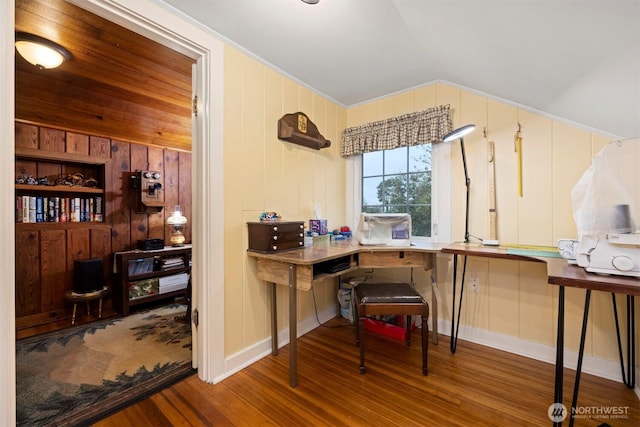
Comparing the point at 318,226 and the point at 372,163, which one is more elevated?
the point at 372,163

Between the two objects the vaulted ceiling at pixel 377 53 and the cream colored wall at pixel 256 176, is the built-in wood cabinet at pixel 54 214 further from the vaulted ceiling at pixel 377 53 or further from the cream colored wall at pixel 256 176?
the cream colored wall at pixel 256 176

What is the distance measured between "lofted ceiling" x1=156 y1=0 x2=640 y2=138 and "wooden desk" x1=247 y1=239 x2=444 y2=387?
1232 millimetres

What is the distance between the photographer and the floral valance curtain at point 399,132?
2291 millimetres

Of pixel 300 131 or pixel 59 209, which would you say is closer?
pixel 300 131

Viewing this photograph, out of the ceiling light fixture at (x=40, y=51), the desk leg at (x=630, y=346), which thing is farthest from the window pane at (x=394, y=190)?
the ceiling light fixture at (x=40, y=51)

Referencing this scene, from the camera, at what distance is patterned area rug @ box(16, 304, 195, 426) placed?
1.48 metres

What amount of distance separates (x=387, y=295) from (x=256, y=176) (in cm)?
131

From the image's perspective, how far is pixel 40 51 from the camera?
5.44 feet

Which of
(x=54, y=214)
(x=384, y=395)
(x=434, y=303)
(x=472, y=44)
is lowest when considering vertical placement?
(x=384, y=395)

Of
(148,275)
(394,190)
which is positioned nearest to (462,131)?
(394,190)

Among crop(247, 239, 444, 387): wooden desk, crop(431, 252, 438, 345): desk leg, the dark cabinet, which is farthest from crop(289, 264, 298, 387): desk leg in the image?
the dark cabinet

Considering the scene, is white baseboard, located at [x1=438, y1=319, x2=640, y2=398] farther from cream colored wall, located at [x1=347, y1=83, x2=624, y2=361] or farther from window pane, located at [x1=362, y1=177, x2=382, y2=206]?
window pane, located at [x1=362, y1=177, x2=382, y2=206]

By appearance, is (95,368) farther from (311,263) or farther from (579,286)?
(579,286)

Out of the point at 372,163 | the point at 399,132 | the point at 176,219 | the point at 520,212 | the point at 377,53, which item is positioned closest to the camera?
the point at 377,53
